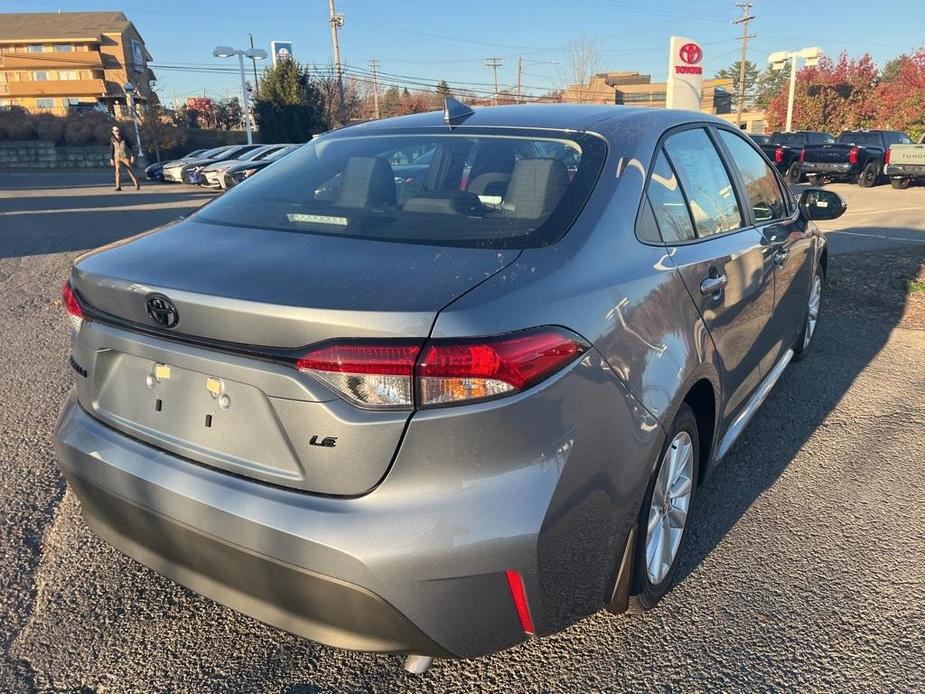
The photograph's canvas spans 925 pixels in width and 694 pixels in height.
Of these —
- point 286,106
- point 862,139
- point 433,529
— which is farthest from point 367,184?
point 286,106

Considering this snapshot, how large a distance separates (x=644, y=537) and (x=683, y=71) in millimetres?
14525

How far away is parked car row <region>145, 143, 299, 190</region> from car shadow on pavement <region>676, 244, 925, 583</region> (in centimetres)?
1449

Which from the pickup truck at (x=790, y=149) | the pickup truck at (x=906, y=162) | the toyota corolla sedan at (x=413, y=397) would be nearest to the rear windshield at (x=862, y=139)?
the pickup truck at (x=790, y=149)

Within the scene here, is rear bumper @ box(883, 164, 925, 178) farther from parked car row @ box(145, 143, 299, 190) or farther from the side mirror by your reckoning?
the side mirror

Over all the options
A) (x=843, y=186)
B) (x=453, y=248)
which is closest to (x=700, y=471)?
(x=453, y=248)

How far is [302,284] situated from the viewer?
1.78m

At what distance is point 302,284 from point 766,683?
1.82 meters

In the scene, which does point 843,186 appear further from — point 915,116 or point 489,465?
point 489,465

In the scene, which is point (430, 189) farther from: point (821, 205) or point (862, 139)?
point (862, 139)

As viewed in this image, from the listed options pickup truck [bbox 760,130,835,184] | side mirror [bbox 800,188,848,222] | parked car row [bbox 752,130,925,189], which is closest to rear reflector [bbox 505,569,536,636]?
side mirror [bbox 800,188,848,222]

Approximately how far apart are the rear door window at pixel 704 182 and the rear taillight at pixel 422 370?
139 cm

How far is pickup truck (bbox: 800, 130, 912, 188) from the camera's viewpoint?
823 inches

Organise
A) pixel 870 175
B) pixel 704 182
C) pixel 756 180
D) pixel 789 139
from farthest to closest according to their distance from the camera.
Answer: pixel 789 139
pixel 870 175
pixel 756 180
pixel 704 182

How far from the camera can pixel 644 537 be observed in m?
2.20
